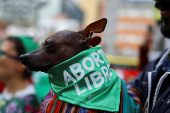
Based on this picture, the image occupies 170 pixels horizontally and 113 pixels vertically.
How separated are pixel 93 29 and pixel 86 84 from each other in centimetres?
46

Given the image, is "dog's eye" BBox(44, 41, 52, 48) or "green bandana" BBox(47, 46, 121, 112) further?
"dog's eye" BBox(44, 41, 52, 48)

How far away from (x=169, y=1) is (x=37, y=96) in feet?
6.47

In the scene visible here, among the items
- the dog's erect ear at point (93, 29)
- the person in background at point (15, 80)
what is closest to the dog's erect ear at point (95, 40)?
the dog's erect ear at point (93, 29)

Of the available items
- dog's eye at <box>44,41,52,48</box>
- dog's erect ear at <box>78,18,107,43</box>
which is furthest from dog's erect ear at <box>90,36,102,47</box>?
dog's eye at <box>44,41,52,48</box>

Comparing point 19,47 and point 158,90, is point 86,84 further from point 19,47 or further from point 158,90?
point 19,47

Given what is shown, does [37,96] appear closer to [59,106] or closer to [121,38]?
[59,106]

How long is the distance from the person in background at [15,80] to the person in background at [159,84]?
1.44 metres

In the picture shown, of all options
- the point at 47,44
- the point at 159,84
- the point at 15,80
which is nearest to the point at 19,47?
the point at 15,80

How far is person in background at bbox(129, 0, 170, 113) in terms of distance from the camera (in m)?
1.53

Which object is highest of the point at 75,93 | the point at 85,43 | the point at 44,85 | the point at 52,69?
the point at 85,43

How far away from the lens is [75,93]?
143cm

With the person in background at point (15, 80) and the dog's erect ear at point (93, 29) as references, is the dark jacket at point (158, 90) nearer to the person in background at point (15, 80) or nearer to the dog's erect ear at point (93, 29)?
the dog's erect ear at point (93, 29)

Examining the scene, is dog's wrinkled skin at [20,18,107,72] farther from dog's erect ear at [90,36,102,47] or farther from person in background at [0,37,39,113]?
person in background at [0,37,39,113]

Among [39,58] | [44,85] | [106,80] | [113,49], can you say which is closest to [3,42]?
[44,85]
